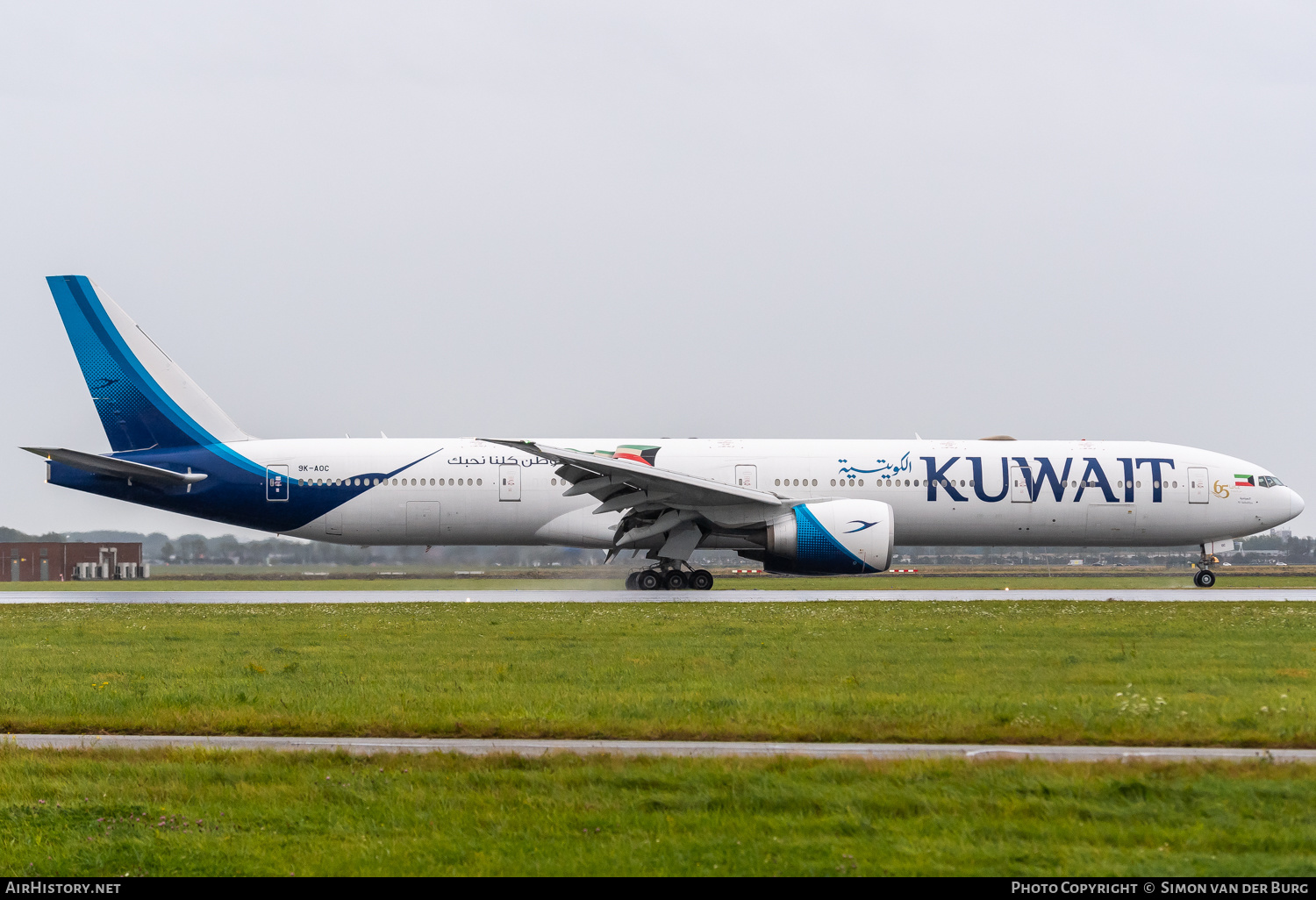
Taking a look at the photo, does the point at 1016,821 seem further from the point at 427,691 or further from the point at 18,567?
the point at 18,567

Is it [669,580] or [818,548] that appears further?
[669,580]

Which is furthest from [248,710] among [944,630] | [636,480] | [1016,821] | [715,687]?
[636,480]

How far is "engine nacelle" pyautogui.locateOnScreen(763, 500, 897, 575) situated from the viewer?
83.6ft

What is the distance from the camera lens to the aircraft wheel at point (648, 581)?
1088 inches

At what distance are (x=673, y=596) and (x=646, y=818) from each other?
1903 centimetres

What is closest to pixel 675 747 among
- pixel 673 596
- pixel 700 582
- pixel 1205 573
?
pixel 673 596

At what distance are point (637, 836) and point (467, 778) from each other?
172cm

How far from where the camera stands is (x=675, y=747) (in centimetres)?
879

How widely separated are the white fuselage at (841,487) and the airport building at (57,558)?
1235 inches

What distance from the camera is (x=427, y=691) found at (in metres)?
11.5

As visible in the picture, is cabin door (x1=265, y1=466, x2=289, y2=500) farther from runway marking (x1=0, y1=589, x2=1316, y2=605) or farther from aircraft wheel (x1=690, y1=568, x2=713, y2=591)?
aircraft wheel (x1=690, y1=568, x2=713, y2=591)

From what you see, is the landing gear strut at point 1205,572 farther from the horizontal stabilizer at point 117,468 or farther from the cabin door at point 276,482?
the horizontal stabilizer at point 117,468

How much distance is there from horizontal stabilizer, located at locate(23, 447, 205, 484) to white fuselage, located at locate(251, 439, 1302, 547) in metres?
1.54

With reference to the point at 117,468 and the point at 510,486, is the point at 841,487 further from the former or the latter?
the point at 117,468
